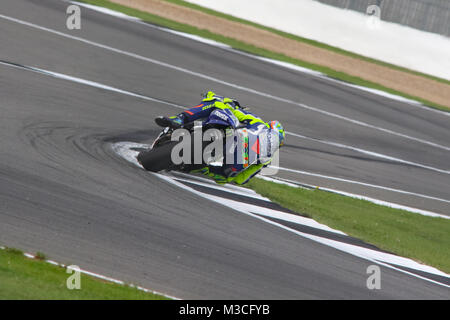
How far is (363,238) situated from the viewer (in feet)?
32.4

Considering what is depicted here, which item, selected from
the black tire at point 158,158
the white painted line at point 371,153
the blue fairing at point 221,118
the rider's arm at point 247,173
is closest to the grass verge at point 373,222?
the rider's arm at point 247,173

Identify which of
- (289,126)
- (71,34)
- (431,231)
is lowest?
(431,231)

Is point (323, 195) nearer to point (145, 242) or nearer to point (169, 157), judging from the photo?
point (169, 157)

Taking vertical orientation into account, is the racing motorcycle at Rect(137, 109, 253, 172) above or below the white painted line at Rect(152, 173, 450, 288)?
above

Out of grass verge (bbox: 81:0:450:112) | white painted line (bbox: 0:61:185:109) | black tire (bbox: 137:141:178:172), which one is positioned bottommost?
black tire (bbox: 137:141:178:172)

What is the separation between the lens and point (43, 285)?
5.88m

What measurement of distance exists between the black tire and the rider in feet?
1.10

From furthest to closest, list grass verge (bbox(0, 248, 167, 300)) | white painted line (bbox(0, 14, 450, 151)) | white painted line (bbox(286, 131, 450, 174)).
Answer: white painted line (bbox(0, 14, 450, 151)) < white painted line (bbox(286, 131, 450, 174)) < grass verge (bbox(0, 248, 167, 300))

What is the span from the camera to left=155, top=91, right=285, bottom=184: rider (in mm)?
9328

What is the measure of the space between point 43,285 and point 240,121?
457 centimetres

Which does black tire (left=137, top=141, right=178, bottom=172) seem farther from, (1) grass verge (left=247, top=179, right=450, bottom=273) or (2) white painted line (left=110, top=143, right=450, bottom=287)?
(1) grass verge (left=247, top=179, right=450, bottom=273)

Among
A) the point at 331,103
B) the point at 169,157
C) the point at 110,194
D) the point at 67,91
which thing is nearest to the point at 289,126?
the point at 331,103

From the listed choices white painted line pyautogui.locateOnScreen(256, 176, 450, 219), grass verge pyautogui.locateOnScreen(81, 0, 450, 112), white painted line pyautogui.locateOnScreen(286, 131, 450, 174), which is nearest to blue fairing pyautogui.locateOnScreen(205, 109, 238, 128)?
white painted line pyautogui.locateOnScreen(256, 176, 450, 219)

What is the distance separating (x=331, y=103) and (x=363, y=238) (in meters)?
7.99
